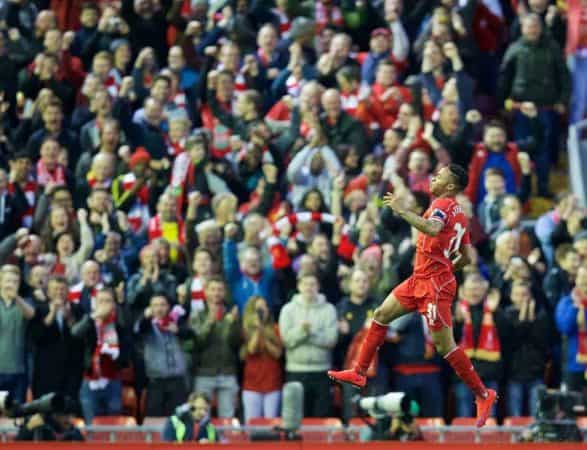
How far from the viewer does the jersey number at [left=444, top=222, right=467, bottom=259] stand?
13.5 meters

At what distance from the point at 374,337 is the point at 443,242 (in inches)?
32.8

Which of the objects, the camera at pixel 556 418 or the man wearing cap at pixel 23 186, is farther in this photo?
the man wearing cap at pixel 23 186

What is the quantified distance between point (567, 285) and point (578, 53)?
317 centimetres

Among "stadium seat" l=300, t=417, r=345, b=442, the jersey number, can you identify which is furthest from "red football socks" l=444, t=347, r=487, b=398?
"stadium seat" l=300, t=417, r=345, b=442

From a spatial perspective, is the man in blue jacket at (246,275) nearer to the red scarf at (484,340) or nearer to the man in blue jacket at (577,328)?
the red scarf at (484,340)

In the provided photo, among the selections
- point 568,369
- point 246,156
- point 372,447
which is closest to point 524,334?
point 568,369

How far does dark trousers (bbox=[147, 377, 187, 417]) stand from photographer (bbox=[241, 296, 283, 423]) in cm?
58

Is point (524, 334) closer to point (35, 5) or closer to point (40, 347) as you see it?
point (40, 347)

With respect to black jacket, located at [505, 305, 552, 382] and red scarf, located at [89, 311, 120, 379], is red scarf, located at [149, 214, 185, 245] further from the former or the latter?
black jacket, located at [505, 305, 552, 382]

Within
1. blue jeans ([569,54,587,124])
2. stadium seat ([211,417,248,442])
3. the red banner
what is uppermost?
blue jeans ([569,54,587,124])

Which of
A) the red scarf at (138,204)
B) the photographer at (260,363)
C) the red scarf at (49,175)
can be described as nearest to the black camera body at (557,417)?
the photographer at (260,363)

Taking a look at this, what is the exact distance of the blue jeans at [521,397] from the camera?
17.4 meters

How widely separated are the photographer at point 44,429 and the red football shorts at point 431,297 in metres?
3.17

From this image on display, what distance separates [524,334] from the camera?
17.5 m
